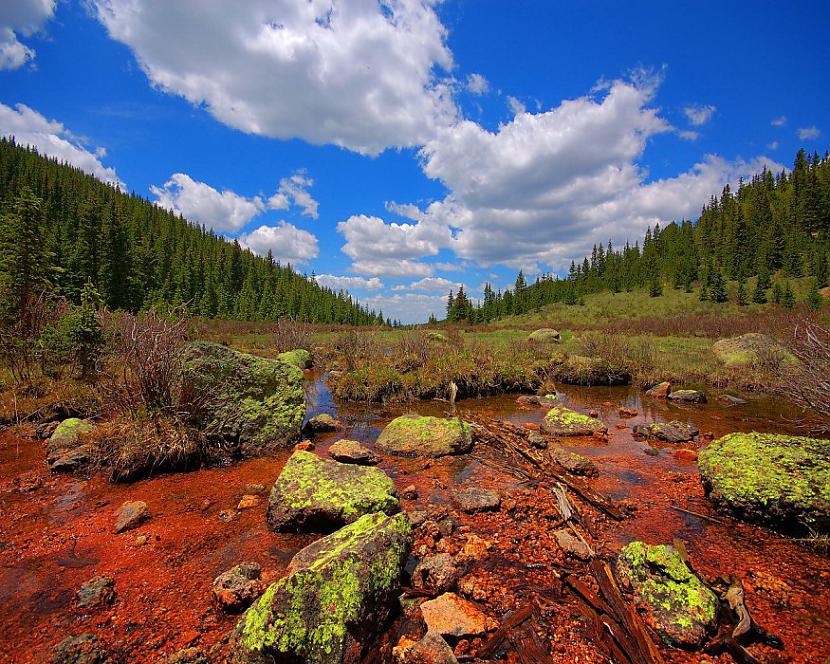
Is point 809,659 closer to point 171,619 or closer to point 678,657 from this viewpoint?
point 678,657

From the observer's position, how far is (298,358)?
1900cm

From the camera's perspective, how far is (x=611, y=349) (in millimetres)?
18688

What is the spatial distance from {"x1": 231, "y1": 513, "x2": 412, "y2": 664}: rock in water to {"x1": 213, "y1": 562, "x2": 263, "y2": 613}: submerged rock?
67 cm

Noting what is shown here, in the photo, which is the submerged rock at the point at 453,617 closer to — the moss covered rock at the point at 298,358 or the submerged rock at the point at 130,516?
the submerged rock at the point at 130,516

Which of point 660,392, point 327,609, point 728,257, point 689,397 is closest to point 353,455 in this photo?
point 327,609

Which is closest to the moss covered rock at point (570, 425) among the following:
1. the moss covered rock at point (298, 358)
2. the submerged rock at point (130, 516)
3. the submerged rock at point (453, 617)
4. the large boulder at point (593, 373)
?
the submerged rock at point (453, 617)

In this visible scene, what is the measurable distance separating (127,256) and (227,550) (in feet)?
199

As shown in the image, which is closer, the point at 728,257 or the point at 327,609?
the point at 327,609

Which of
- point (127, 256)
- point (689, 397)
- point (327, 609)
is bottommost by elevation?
point (327, 609)

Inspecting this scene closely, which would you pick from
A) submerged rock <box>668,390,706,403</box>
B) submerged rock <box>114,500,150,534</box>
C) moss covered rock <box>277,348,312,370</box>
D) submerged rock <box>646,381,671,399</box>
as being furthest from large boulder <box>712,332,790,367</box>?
moss covered rock <box>277,348,312,370</box>

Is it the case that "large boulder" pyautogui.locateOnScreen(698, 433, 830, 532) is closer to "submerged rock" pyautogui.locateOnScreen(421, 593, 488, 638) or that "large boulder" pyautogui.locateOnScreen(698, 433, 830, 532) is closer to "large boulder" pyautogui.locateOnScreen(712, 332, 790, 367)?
"submerged rock" pyautogui.locateOnScreen(421, 593, 488, 638)

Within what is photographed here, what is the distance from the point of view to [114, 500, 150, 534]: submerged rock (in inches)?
188

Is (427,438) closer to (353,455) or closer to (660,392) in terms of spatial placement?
(353,455)

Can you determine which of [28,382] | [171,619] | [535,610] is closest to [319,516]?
[171,619]
